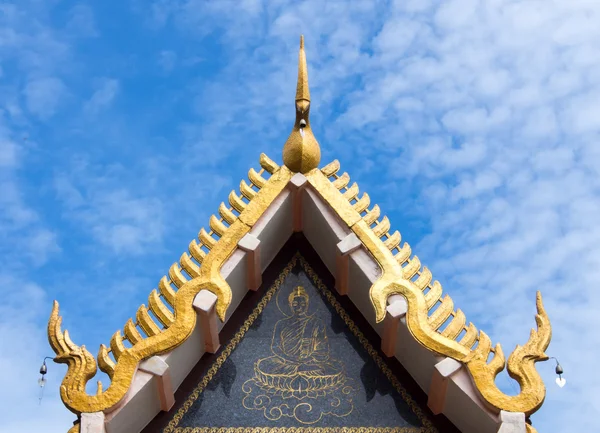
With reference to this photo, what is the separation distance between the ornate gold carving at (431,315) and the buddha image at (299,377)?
0.86 metres

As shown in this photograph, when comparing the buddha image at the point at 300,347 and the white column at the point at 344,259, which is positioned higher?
the white column at the point at 344,259

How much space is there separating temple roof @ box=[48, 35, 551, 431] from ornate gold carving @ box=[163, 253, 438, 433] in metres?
0.39

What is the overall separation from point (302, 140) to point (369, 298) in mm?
1754

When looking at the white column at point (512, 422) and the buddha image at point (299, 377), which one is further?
the buddha image at point (299, 377)

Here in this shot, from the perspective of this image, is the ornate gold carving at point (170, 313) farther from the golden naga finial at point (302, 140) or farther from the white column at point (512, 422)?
the white column at point (512, 422)

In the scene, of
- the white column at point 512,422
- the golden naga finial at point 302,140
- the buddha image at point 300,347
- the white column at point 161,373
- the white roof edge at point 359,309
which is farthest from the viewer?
the golden naga finial at point 302,140

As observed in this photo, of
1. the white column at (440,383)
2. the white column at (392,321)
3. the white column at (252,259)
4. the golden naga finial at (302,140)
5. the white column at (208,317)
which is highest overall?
the golden naga finial at (302,140)

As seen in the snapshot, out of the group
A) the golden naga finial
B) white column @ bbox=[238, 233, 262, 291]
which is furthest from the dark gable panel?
the golden naga finial

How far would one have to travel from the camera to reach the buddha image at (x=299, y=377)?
8680mm

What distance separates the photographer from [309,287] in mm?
9477

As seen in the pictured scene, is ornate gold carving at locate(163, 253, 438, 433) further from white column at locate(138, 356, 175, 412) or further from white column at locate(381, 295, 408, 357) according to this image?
white column at locate(138, 356, 175, 412)

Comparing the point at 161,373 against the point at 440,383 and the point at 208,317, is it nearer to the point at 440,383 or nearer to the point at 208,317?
the point at 208,317

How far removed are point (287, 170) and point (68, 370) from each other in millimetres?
2938

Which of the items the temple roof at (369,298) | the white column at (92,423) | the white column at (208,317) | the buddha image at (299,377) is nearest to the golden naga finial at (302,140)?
the temple roof at (369,298)
